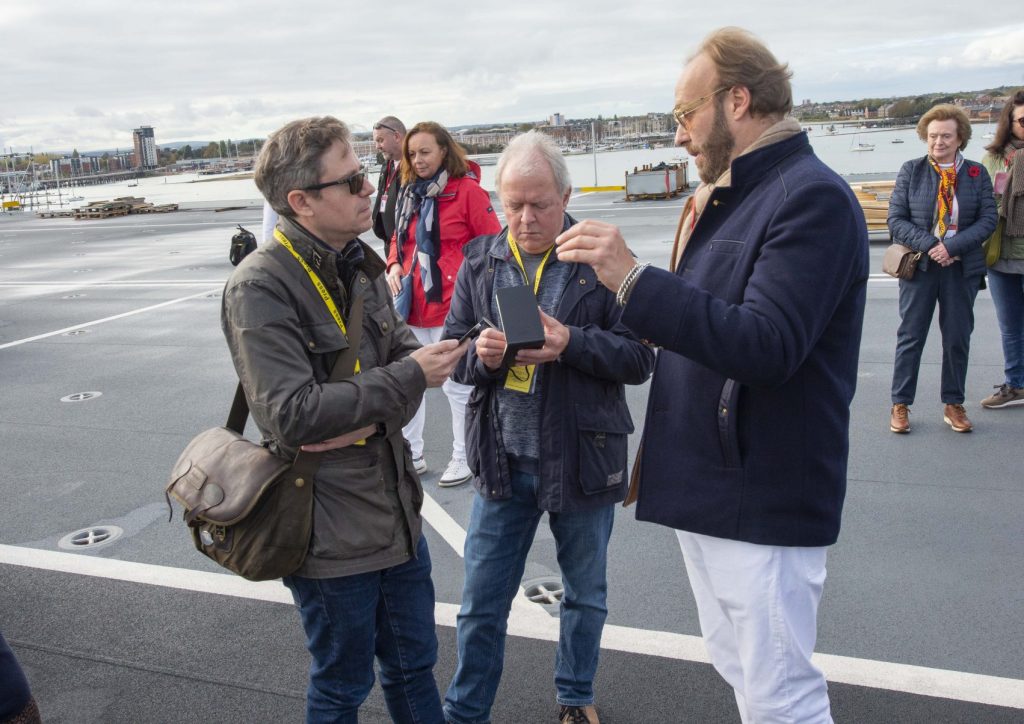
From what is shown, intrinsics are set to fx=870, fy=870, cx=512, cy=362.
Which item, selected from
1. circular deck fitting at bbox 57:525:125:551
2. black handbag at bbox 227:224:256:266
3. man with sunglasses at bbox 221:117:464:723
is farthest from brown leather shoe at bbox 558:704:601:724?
black handbag at bbox 227:224:256:266

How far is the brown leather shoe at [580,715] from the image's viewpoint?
3012 mm

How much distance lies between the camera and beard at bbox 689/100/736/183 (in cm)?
212

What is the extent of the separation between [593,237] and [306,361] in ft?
2.71

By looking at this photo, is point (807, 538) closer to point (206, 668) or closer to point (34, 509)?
point (206, 668)

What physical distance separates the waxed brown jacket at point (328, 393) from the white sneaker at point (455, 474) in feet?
8.76

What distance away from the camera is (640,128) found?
30.4 m

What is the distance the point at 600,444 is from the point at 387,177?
3.69 meters

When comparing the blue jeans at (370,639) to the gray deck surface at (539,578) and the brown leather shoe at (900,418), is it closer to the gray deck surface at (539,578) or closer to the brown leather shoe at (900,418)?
the gray deck surface at (539,578)

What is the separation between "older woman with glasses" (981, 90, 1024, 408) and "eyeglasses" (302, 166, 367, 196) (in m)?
5.08

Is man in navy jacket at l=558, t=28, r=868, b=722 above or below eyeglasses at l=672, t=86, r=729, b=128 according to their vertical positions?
below

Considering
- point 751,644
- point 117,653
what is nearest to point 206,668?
point 117,653

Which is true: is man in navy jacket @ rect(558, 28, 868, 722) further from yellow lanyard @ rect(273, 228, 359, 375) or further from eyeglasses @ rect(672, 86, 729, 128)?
yellow lanyard @ rect(273, 228, 359, 375)

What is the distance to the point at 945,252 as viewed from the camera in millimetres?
5492

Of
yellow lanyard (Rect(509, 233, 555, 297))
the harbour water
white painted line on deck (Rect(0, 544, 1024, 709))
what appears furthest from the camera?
the harbour water
